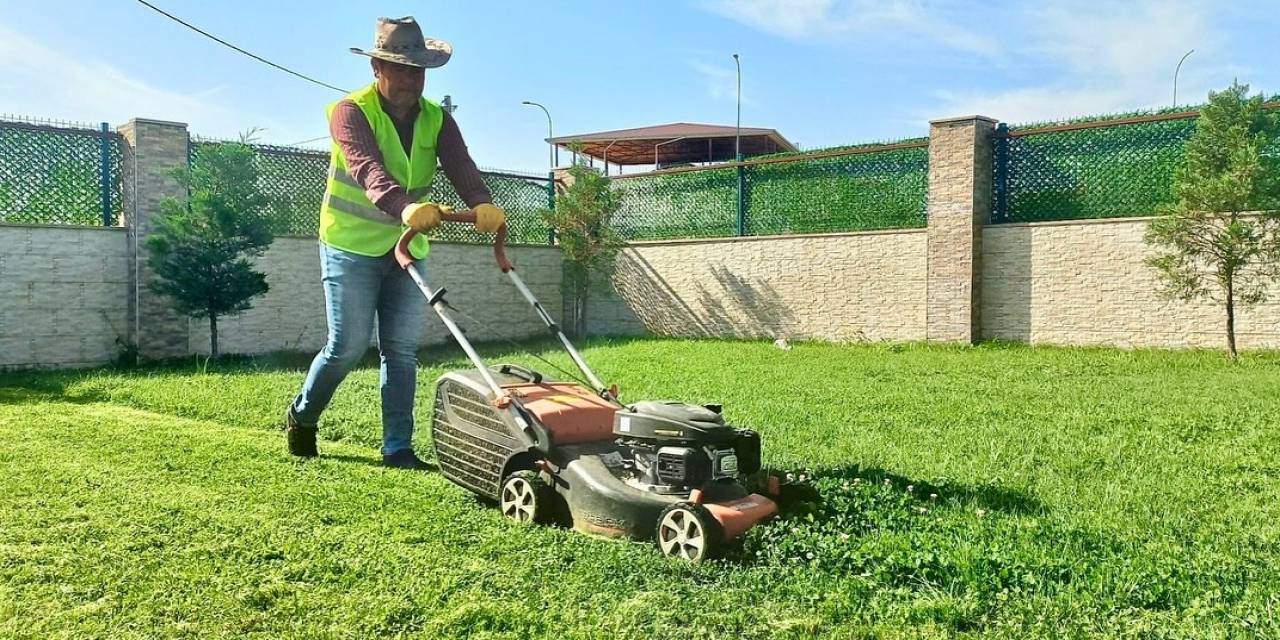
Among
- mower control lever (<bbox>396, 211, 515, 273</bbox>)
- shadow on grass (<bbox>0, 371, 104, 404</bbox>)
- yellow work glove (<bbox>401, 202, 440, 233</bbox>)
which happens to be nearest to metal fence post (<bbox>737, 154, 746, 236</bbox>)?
shadow on grass (<bbox>0, 371, 104, 404</bbox>)

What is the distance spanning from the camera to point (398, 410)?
15.5 feet

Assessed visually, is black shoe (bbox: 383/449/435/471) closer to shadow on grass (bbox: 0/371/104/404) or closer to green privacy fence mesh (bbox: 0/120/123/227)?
shadow on grass (bbox: 0/371/104/404)

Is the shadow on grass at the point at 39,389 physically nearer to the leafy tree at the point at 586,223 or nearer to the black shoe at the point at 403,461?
→ the black shoe at the point at 403,461

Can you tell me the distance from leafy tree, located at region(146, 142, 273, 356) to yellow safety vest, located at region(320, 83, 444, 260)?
259 inches

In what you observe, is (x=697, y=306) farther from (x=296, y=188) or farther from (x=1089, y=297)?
(x=296, y=188)

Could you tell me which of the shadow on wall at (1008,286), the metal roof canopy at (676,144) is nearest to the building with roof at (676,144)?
the metal roof canopy at (676,144)

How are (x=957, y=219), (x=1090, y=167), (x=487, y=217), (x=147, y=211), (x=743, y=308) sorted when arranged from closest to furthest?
1. (x=487, y=217)
2. (x=147, y=211)
3. (x=1090, y=167)
4. (x=957, y=219)
5. (x=743, y=308)

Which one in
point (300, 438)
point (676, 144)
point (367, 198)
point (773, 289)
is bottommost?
point (300, 438)

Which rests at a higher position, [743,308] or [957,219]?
[957,219]

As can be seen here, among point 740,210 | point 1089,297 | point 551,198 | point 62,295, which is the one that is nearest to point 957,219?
point 1089,297

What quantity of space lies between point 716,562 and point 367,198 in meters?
2.52

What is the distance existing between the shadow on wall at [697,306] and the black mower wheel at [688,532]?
10.6 meters

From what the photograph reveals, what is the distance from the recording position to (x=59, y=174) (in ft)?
35.0

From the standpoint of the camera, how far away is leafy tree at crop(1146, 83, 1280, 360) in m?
9.29
